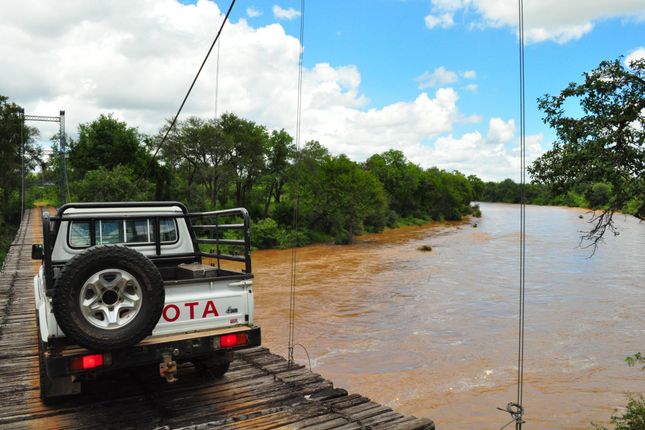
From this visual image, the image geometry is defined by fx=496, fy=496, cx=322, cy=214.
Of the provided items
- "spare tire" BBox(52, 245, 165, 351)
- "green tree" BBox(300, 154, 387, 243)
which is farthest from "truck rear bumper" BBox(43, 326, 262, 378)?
"green tree" BBox(300, 154, 387, 243)

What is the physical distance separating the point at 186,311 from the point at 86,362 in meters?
0.98

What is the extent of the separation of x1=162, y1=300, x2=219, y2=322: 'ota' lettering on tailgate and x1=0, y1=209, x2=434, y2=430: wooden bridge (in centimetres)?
94

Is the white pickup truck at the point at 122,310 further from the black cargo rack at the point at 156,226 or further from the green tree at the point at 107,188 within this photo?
the green tree at the point at 107,188

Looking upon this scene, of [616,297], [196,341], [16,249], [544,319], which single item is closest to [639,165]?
[196,341]

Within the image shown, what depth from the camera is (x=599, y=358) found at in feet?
39.3

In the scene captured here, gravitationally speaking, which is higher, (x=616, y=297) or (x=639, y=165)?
(x=639, y=165)

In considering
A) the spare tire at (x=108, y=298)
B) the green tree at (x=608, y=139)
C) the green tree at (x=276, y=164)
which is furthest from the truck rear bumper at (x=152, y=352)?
the green tree at (x=276, y=164)

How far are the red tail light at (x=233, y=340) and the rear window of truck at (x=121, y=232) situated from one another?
2.15 metres

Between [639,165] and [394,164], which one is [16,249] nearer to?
[639,165]

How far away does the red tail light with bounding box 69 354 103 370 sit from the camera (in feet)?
13.9

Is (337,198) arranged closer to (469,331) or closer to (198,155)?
(198,155)

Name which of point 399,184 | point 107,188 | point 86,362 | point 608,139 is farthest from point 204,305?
point 399,184

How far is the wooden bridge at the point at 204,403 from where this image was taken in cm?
466

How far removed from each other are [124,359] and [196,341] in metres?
0.67
